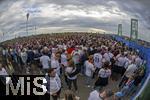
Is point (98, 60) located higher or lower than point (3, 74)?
higher

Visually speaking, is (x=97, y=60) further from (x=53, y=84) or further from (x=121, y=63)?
(x=53, y=84)

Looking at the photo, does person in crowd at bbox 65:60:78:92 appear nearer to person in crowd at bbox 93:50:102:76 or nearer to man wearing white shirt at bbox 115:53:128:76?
person in crowd at bbox 93:50:102:76

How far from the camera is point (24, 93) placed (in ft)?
27.9

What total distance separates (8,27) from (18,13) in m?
0.17

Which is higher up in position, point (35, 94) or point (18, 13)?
point (18, 13)

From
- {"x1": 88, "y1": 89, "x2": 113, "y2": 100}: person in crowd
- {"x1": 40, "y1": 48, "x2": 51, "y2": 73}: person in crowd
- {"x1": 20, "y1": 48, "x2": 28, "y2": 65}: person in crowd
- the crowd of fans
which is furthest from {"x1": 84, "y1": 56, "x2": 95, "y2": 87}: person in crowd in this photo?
{"x1": 20, "y1": 48, "x2": 28, "y2": 65}: person in crowd

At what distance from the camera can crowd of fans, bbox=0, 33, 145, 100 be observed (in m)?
8.30

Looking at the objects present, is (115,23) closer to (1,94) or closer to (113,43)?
(113,43)

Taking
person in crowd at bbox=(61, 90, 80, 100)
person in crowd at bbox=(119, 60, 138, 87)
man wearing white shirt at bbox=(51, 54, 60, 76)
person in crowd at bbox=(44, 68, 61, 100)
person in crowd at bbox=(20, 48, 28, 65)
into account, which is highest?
person in crowd at bbox=(20, 48, 28, 65)

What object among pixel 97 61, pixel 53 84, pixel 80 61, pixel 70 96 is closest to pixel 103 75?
pixel 97 61

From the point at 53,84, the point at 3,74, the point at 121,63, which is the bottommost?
the point at 53,84

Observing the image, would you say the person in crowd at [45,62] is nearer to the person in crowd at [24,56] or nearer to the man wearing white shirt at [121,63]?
the person in crowd at [24,56]

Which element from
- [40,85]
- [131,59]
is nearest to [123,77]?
[131,59]

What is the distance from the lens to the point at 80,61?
8.36 m
